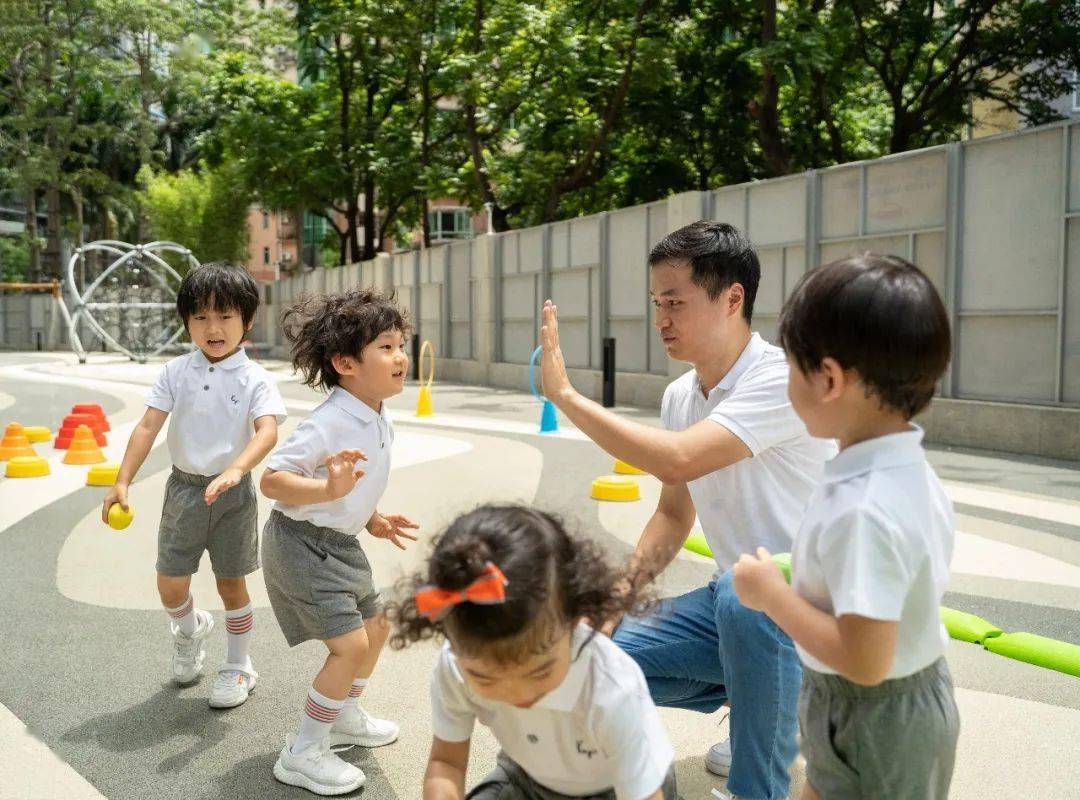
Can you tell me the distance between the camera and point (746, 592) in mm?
1981

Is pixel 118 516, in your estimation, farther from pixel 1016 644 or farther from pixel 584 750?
pixel 1016 644

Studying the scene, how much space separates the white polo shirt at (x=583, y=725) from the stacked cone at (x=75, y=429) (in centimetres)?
1022

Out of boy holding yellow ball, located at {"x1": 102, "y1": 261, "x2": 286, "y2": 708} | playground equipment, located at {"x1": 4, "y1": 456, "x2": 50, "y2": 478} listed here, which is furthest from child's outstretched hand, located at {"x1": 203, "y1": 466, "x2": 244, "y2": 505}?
playground equipment, located at {"x1": 4, "y1": 456, "x2": 50, "y2": 478}

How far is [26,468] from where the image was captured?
391 inches

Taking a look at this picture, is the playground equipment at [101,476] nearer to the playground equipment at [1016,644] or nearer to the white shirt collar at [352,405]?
the white shirt collar at [352,405]

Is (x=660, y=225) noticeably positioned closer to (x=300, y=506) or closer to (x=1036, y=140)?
(x=1036, y=140)

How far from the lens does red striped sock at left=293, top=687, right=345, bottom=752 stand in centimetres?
340

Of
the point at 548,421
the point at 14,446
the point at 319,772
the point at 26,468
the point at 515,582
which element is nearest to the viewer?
the point at 515,582

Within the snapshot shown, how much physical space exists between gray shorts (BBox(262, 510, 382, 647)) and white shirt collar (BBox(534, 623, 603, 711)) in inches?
57.3

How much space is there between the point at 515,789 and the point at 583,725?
267 mm

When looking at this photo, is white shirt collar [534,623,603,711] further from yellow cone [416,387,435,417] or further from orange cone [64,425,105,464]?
yellow cone [416,387,435,417]

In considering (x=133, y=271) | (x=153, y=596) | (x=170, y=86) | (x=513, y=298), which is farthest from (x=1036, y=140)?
(x=170, y=86)

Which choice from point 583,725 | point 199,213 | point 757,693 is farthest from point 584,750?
point 199,213

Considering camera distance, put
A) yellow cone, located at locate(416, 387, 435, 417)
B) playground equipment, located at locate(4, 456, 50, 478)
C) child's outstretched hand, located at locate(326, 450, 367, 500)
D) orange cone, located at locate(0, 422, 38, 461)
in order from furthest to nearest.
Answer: yellow cone, located at locate(416, 387, 435, 417) → orange cone, located at locate(0, 422, 38, 461) → playground equipment, located at locate(4, 456, 50, 478) → child's outstretched hand, located at locate(326, 450, 367, 500)
